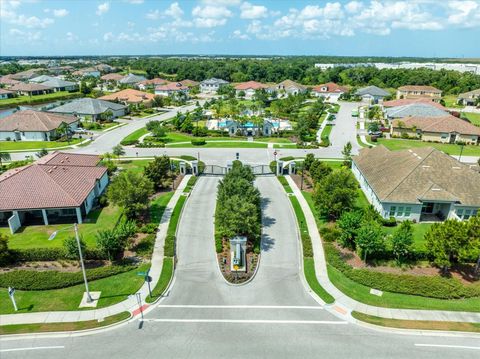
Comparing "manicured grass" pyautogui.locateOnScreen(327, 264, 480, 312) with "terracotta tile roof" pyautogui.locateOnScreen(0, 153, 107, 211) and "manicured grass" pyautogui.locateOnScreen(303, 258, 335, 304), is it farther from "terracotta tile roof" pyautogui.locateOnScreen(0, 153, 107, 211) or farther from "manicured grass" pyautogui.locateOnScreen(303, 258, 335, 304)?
"terracotta tile roof" pyautogui.locateOnScreen(0, 153, 107, 211)

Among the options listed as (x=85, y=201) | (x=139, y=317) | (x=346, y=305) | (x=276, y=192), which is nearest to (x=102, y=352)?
(x=139, y=317)

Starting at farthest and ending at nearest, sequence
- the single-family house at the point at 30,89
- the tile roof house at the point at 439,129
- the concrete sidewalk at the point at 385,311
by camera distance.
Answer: the single-family house at the point at 30,89, the tile roof house at the point at 439,129, the concrete sidewalk at the point at 385,311

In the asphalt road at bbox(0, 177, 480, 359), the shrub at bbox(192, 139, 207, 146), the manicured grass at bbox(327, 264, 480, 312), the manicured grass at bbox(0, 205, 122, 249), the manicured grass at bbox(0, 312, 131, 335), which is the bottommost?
the asphalt road at bbox(0, 177, 480, 359)

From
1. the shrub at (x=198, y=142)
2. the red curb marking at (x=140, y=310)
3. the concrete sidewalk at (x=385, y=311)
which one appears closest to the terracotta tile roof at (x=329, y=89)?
the shrub at (x=198, y=142)

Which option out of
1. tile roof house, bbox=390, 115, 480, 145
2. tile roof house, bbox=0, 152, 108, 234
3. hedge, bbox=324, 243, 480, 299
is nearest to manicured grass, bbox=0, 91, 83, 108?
tile roof house, bbox=0, 152, 108, 234

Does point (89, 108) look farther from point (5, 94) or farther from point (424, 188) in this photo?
point (424, 188)

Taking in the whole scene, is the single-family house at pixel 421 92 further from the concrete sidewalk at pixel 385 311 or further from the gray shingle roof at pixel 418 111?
the concrete sidewalk at pixel 385 311

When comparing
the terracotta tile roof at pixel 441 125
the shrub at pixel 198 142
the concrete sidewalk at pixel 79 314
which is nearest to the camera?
the concrete sidewalk at pixel 79 314
